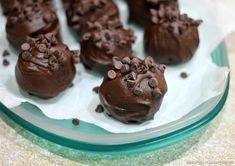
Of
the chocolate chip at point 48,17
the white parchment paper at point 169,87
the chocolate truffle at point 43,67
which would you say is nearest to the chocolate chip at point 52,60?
the chocolate truffle at point 43,67

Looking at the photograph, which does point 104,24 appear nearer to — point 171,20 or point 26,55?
point 171,20

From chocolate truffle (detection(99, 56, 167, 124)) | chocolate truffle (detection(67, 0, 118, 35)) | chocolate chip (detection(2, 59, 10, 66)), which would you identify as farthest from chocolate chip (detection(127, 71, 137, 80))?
chocolate chip (detection(2, 59, 10, 66))

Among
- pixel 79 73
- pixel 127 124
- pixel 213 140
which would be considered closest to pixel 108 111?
pixel 127 124

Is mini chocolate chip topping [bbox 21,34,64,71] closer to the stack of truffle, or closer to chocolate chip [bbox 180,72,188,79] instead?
the stack of truffle

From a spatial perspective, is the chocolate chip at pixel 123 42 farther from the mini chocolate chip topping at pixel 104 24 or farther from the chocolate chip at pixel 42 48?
the chocolate chip at pixel 42 48

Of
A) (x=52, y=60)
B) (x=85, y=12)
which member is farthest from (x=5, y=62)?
(x=85, y=12)

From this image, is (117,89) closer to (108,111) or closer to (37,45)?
(108,111)
